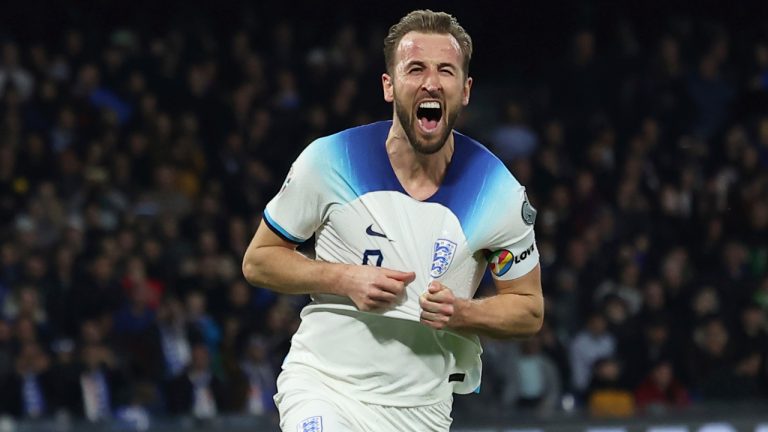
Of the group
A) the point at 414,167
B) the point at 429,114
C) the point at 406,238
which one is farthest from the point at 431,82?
the point at 406,238

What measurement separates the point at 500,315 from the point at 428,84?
2.63ft

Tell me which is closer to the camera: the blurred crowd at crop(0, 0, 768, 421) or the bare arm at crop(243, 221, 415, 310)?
the bare arm at crop(243, 221, 415, 310)

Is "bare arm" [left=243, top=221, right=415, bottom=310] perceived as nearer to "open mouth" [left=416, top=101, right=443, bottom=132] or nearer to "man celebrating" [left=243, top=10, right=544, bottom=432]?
"man celebrating" [left=243, top=10, right=544, bottom=432]

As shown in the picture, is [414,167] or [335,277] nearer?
[335,277]

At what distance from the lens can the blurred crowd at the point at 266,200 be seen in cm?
1118

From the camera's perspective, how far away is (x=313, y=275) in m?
4.68

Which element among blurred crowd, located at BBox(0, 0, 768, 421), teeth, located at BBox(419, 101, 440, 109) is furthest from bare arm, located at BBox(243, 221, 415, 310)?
blurred crowd, located at BBox(0, 0, 768, 421)

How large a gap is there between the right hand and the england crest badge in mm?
135

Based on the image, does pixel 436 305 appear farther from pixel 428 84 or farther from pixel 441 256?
pixel 428 84

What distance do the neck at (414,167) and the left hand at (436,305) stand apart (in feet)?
1.54

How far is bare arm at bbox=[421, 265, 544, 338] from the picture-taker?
443 centimetres

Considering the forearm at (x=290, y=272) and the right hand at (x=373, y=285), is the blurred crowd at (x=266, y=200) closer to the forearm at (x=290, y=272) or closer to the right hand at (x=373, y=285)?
the forearm at (x=290, y=272)

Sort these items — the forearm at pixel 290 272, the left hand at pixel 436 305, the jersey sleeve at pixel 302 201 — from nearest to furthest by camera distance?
1. the left hand at pixel 436 305
2. the forearm at pixel 290 272
3. the jersey sleeve at pixel 302 201

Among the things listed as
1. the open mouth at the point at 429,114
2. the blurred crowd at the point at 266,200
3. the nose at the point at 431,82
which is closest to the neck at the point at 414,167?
the open mouth at the point at 429,114
